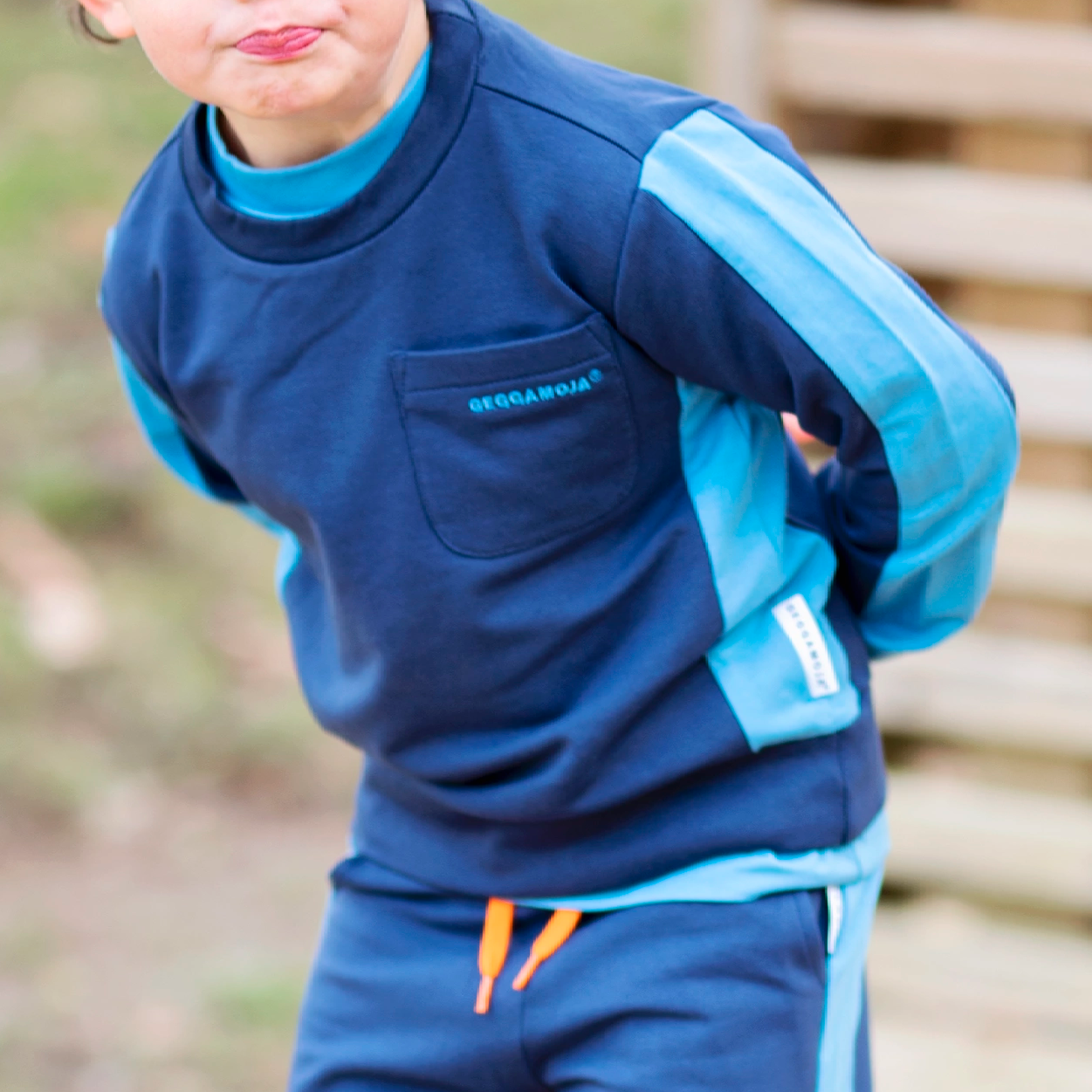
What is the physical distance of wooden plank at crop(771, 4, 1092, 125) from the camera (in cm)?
262

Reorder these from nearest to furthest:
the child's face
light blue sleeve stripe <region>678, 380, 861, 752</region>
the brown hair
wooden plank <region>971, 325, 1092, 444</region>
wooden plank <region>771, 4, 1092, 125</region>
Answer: the child's face → light blue sleeve stripe <region>678, 380, 861, 752</region> → the brown hair → wooden plank <region>771, 4, 1092, 125</region> → wooden plank <region>971, 325, 1092, 444</region>

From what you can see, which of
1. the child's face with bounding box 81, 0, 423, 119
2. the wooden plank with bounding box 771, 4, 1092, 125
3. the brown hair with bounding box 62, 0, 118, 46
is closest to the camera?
the child's face with bounding box 81, 0, 423, 119

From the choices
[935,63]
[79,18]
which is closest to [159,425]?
[79,18]

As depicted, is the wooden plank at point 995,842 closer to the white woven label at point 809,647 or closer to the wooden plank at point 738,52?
the wooden plank at point 738,52

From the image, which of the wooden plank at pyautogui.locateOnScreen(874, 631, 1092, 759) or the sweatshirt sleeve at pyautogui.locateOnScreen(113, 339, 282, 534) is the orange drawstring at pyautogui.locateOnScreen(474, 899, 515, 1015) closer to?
the sweatshirt sleeve at pyautogui.locateOnScreen(113, 339, 282, 534)

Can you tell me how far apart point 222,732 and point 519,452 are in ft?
7.30

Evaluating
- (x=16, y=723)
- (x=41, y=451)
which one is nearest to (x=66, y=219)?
(x=41, y=451)

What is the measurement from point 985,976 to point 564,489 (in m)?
1.97

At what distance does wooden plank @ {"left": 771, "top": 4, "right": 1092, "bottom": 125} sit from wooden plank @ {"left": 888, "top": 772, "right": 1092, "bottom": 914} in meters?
1.17

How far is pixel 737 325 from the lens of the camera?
4.26 ft

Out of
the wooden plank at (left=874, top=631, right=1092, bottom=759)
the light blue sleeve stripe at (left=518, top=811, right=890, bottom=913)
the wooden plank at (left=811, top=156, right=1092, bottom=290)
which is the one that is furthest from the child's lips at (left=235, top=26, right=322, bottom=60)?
the wooden plank at (left=874, top=631, right=1092, bottom=759)

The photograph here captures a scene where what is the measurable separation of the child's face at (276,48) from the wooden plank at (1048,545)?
73.0 inches

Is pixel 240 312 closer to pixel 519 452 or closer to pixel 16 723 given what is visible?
pixel 519 452

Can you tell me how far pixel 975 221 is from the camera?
273 cm
